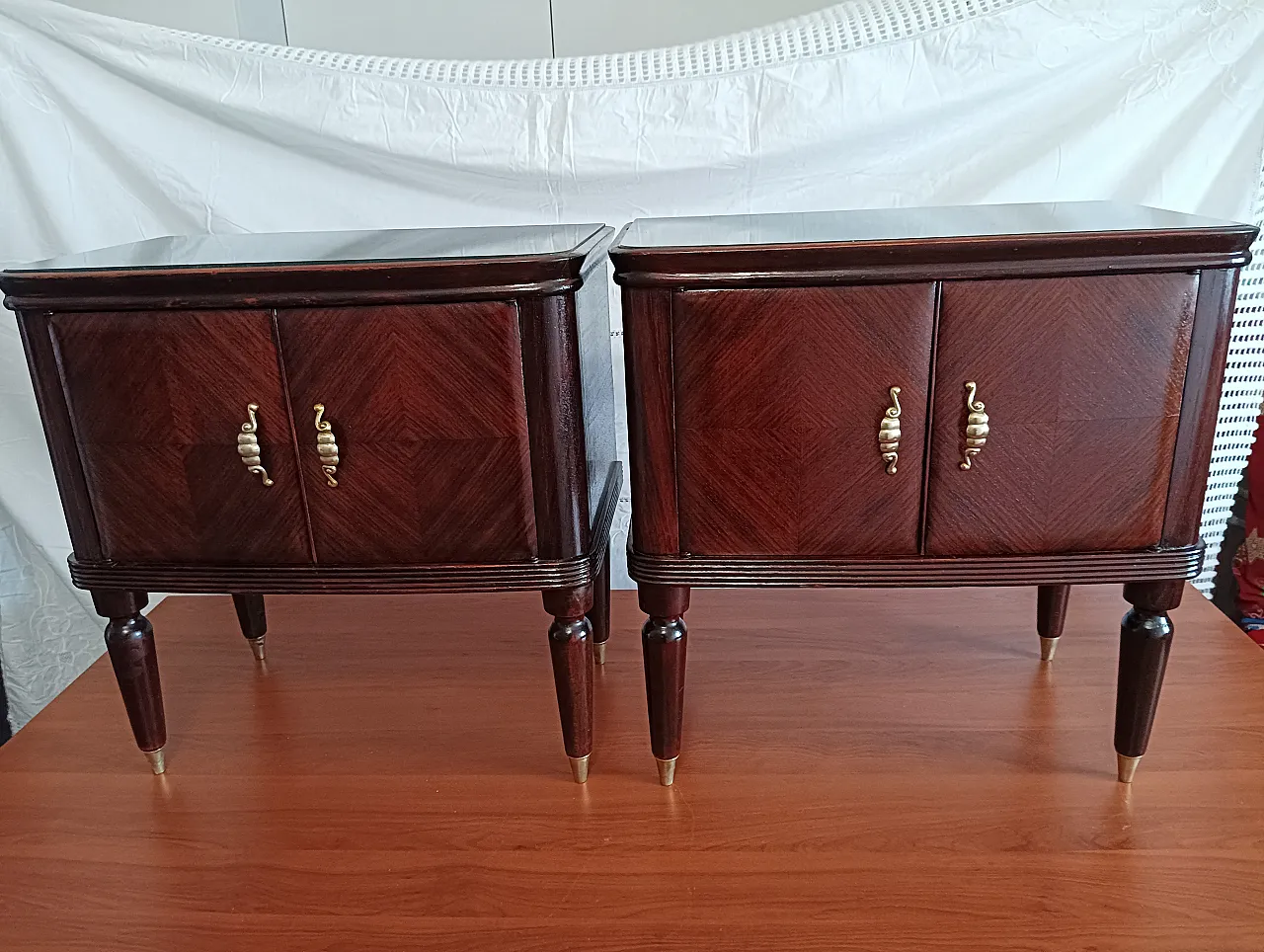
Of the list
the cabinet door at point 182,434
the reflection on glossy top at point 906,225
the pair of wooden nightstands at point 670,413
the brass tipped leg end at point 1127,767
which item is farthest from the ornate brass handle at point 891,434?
the cabinet door at point 182,434

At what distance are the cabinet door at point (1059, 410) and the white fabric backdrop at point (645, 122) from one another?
522 mm

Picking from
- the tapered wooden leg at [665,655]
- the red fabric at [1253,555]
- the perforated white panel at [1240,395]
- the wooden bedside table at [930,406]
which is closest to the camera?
the wooden bedside table at [930,406]

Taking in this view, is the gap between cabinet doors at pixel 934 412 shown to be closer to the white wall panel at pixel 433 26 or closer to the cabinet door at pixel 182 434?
the cabinet door at pixel 182 434

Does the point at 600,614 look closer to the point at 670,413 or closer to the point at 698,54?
the point at 670,413

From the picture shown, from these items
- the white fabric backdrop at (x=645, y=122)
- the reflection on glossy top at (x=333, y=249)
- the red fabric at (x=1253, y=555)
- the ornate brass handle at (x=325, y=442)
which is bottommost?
the red fabric at (x=1253, y=555)

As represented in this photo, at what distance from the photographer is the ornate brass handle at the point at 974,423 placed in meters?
0.80

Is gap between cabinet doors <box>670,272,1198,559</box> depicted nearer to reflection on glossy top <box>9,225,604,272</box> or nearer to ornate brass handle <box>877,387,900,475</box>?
ornate brass handle <box>877,387,900,475</box>

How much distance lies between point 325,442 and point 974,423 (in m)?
0.55

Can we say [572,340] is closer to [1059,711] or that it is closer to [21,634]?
[1059,711]

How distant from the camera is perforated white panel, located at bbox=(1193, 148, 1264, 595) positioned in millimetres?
1256

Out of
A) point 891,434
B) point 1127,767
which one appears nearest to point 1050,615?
point 1127,767

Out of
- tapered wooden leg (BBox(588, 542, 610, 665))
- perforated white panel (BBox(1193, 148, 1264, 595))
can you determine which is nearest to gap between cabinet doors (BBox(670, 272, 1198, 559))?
tapered wooden leg (BBox(588, 542, 610, 665))

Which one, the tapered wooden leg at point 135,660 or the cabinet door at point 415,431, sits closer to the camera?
the cabinet door at point 415,431

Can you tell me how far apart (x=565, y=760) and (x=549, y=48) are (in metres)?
0.91
